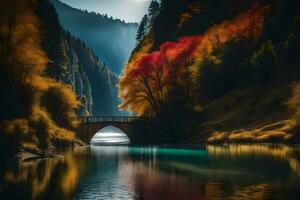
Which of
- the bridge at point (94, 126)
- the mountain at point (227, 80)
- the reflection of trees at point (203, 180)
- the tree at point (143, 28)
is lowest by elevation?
the reflection of trees at point (203, 180)

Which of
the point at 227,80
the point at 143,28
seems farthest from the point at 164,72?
the point at 143,28

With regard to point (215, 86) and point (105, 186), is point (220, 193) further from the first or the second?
point (215, 86)

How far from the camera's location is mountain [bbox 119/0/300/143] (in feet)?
309

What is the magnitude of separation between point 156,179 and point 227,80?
74.9 meters

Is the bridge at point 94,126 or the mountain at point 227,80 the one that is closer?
the mountain at point 227,80

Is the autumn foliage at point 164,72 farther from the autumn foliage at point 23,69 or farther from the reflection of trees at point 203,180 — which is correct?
the reflection of trees at point 203,180

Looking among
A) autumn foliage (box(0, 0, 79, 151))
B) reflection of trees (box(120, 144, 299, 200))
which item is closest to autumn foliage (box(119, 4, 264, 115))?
autumn foliage (box(0, 0, 79, 151))

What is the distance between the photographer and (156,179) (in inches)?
1666

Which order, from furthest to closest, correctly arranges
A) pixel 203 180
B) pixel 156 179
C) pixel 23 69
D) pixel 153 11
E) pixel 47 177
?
pixel 153 11 → pixel 23 69 → pixel 47 177 → pixel 156 179 → pixel 203 180

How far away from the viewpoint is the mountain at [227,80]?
94188 millimetres

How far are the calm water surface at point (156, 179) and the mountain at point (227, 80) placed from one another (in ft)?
105

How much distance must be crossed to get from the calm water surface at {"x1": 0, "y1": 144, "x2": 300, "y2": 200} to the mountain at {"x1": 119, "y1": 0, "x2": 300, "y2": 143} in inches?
1263

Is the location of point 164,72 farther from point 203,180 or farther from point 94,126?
point 203,180

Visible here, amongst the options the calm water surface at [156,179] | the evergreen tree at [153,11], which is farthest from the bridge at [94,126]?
the evergreen tree at [153,11]
